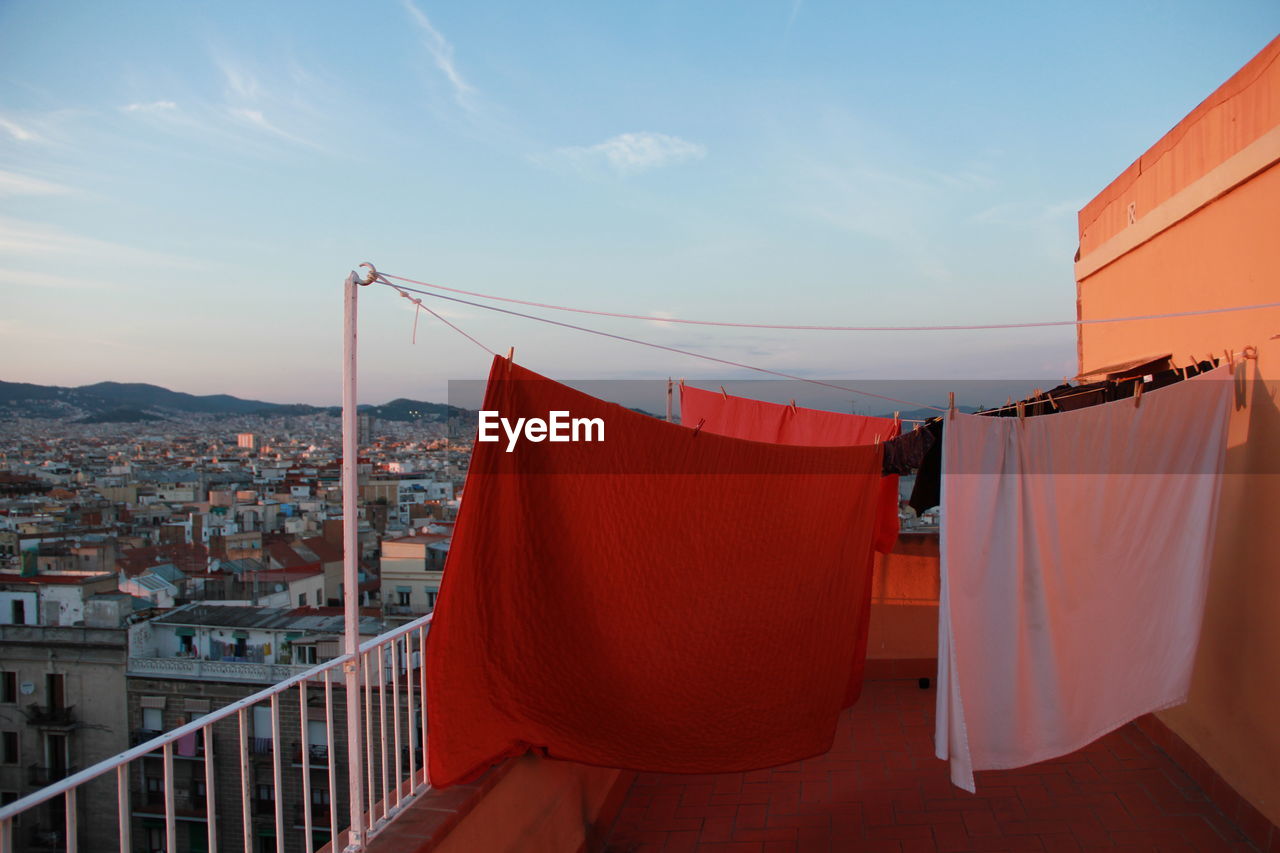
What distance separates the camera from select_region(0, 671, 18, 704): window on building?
21188 millimetres

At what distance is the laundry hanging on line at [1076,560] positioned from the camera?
9.20ft

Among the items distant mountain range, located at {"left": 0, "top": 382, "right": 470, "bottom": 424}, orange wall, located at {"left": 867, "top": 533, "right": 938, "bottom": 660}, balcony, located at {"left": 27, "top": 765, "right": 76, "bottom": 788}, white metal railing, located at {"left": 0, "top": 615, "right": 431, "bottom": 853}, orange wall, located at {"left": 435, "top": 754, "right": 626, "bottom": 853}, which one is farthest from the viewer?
distant mountain range, located at {"left": 0, "top": 382, "right": 470, "bottom": 424}

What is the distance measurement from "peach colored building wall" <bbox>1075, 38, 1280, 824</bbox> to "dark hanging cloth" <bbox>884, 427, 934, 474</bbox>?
804 millimetres

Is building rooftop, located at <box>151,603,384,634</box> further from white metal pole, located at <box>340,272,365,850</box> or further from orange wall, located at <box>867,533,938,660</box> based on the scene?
white metal pole, located at <box>340,272,365,850</box>

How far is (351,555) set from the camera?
2047 millimetres

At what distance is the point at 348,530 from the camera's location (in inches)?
81.4

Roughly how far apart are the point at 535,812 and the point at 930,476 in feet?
6.76

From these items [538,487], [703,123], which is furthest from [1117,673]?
Result: [703,123]

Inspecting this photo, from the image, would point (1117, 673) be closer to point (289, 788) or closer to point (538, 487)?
point (538, 487)

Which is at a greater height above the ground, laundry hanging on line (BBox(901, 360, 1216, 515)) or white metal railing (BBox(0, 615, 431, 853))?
laundry hanging on line (BBox(901, 360, 1216, 515))

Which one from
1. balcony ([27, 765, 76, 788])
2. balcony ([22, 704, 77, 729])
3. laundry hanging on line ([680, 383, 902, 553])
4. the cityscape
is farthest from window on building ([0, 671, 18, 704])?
laundry hanging on line ([680, 383, 902, 553])

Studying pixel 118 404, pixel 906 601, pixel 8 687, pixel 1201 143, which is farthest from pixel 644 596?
pixel 118 404

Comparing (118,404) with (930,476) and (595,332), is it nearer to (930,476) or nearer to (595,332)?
(595,332)

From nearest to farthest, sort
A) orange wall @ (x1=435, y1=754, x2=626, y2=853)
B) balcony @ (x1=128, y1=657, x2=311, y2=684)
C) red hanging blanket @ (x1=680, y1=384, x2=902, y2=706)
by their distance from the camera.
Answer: orange wall @ (x1=435, y1=754, x2=626, y2=853)
red hanging blanket @ (x1=680, y1=384, x2=902, y2=706)
balcony @ (x1=128, y1=657, x2=311, y2=684)
